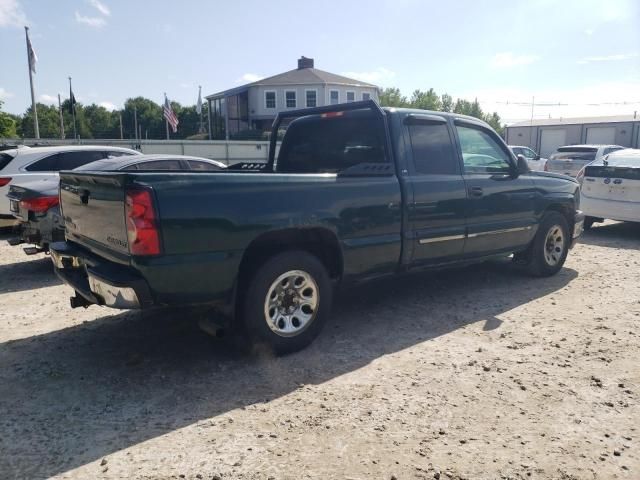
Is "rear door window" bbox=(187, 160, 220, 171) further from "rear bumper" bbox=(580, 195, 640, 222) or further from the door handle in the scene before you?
"rear bumper" bbox=(580, 195, 640, 222)

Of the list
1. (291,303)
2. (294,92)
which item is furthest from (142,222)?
(294,92)

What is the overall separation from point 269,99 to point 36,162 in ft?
119

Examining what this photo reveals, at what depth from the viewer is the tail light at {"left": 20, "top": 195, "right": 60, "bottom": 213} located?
645cm

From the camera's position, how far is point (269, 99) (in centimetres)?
4353

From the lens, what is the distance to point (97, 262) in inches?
155

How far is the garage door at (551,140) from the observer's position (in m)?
46.3

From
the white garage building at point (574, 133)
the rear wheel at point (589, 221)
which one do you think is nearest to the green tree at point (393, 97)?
the white garage building at point (574, 133)

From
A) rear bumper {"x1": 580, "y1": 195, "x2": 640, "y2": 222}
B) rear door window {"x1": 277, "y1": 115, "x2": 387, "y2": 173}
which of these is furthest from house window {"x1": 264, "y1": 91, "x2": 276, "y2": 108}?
rear door window {"x1": 277, "y1": 115, "x2": 387, "y2": 173}

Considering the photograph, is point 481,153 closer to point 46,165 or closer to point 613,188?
point 613,188

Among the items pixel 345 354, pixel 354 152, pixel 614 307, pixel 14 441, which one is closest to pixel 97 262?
pixel 14 441

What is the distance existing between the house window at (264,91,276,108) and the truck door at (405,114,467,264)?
130 feet

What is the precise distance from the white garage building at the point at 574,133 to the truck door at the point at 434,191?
4312cm

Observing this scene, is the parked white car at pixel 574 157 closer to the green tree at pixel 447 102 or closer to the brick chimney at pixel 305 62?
the brick chimney at pixel 305 62

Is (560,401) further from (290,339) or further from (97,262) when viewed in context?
(97,262)
